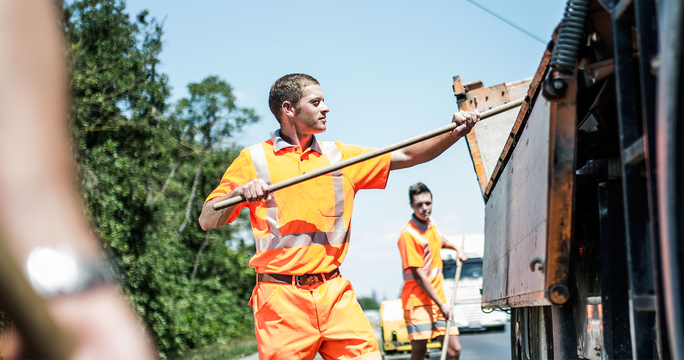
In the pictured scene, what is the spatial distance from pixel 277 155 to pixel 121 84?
11.3m

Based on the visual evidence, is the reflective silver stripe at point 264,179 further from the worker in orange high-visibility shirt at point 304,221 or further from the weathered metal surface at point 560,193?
the weathered metal surface at point 560,193

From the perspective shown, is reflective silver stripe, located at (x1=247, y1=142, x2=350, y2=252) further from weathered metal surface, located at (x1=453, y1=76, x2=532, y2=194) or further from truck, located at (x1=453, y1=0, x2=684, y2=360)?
weathered metal surface, located at (x1=453, y1=76, x2=532, y2=194)

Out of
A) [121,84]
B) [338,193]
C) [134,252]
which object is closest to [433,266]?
[338,193]

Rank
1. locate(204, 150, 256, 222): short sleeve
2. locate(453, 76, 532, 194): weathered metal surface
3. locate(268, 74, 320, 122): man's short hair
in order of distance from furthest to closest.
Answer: locate(453, 76, 532, 194): weathered metal surface, locate(268, 74, 320, 122): man's short hair, locate(204, 150, 256, 222): short sleeve

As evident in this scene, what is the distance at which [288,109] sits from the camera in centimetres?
415

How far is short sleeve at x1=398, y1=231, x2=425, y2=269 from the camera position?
23.2ft

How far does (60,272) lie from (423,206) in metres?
7.00

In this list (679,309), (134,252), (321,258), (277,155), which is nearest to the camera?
(679,309)

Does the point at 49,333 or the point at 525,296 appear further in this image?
the point at 525,296

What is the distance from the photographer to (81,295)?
55 centimetres

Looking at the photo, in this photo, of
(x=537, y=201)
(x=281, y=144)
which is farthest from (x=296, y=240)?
(x=537, y=201)

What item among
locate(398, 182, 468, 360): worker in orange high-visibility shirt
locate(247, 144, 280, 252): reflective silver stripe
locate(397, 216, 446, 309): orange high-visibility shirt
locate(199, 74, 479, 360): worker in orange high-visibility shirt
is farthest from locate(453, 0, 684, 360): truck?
locate(397, 216, 446, 309): orange high-visibility shirt

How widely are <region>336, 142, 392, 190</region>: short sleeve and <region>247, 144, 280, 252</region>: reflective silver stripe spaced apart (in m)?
0.49

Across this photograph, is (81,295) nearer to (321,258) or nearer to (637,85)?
(637,85)
